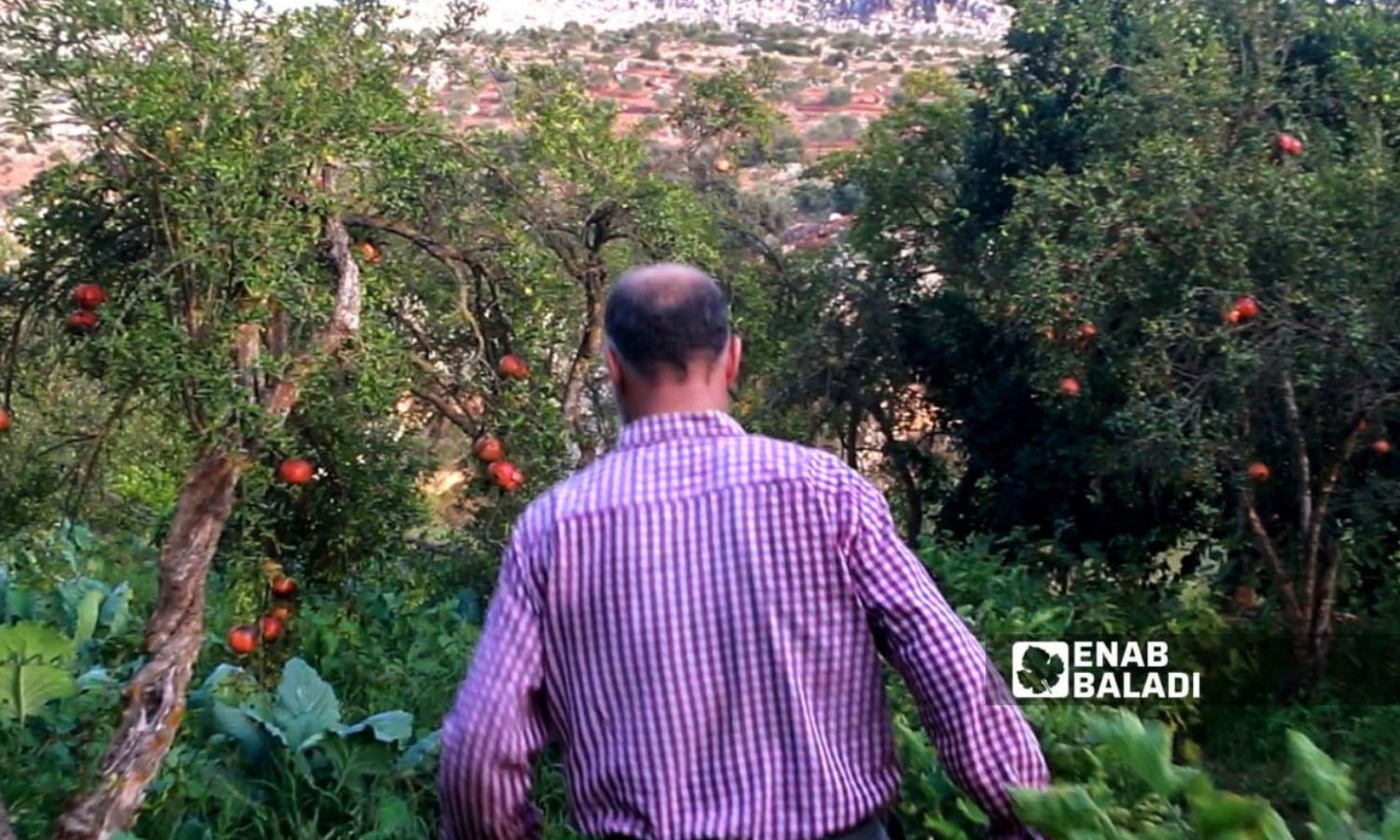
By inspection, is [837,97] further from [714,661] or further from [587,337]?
[714,661]

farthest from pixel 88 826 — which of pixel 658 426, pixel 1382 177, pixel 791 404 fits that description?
pixel 791 404

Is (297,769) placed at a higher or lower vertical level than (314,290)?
lower

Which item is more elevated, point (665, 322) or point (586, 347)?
point (665, 322)

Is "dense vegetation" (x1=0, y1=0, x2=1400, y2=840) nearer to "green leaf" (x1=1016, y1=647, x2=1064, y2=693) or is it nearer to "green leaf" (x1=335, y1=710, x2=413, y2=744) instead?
"green leaf" (x1=335, y1=710, x2=413, y2=744)

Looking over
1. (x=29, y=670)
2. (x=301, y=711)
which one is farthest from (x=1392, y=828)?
(x=29, y=670)

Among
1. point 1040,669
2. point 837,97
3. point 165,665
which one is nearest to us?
point 165,665

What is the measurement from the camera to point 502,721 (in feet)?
6.41

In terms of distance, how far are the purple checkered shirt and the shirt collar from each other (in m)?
0.01

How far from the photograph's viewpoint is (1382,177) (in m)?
6.22

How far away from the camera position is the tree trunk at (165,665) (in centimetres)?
380

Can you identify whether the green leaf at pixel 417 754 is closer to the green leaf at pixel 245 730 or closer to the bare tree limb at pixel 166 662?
the green leaf at pixel 245 730

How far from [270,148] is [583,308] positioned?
1721mm

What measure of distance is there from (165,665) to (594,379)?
10.4 ft

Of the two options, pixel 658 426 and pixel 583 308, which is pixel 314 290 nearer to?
pixel 583 308
